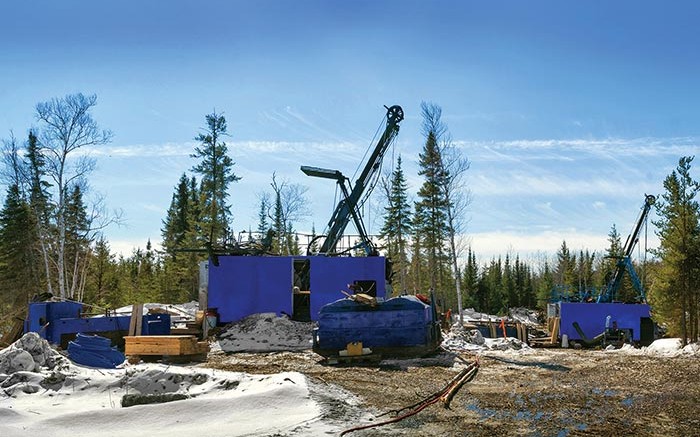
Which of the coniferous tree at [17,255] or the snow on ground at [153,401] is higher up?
the coniferous tree at [17,255]

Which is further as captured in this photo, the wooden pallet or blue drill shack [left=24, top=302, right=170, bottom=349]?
blue drill shack [left=24, top=302, right=170, bottom=349]

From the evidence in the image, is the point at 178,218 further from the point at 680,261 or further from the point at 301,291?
the point at 680,261

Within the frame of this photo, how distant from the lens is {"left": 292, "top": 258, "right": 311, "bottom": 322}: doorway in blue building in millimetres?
24938

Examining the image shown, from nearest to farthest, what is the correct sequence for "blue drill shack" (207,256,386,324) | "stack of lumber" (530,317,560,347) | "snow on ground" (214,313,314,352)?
1. "snow on ground" (214,313,314,352)
2. "blue drill shack" (207,256,386,324)
3. "stack of lumber" (530,317,560,347)

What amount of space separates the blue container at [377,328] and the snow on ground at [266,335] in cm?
476

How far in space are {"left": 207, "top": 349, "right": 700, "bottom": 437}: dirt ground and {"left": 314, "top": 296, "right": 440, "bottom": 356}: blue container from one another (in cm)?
53

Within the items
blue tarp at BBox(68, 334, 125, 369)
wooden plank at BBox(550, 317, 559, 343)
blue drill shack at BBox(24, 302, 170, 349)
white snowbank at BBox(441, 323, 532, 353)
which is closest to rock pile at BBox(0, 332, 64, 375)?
blue tarp at BBox(68, 334, 125, 369)

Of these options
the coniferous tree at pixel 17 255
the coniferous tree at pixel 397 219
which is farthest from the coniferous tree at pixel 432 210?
the coniferous tree at pixel 17 255

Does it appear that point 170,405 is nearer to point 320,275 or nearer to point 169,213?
point 320,275

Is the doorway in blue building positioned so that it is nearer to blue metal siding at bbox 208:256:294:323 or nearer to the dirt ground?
blue metal siding at bbox 208:256:294:323

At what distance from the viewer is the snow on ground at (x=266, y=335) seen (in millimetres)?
20984

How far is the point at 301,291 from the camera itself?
1008 inches

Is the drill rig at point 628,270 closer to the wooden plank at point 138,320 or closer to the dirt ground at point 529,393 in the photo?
the dirt ground at point 529,393

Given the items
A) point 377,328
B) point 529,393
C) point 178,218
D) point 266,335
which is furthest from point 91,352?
point 178,218
